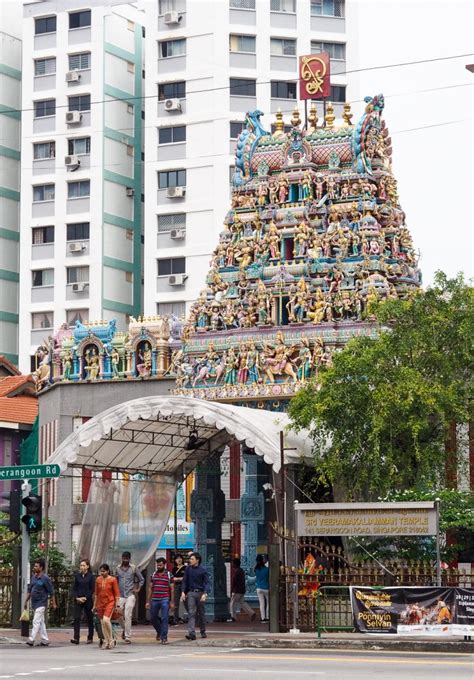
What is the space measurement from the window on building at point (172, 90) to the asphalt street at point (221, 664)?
4947 cm

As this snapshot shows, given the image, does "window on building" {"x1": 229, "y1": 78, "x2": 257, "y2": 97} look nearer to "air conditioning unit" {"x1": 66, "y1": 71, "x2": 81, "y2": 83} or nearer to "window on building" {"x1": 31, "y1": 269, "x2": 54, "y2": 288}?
"air conditioning unit" {"x1": 66, "y1": 71, "x2": 81, "y2": 83}

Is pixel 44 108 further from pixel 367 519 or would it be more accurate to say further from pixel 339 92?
pixel 367 519

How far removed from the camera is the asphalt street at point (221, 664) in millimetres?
23953

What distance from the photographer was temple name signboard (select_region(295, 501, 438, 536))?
32.3 m

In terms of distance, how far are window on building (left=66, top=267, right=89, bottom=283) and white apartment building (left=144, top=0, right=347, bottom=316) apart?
3544 mm

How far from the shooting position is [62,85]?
80.5 metres

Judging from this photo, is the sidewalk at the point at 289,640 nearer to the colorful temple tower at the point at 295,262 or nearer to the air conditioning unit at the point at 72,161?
the colorful temple tower at the point at 295,262

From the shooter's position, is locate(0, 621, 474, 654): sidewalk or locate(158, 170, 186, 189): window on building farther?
locate(158, 170, 186, 189): window on building

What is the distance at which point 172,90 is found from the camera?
257 feet

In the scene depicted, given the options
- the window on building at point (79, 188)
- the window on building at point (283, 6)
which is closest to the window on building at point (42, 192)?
the window on building at point (79, 188)

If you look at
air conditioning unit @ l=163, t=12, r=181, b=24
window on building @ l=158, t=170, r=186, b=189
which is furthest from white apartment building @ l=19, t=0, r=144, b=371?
air conditioning unit @ l=163, t=12, r=181, b=24

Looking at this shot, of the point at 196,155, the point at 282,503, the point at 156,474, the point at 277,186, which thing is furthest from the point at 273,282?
the point at 196,155

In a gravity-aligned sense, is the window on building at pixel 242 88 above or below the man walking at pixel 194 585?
above

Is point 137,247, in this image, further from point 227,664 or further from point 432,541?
point 227,664
